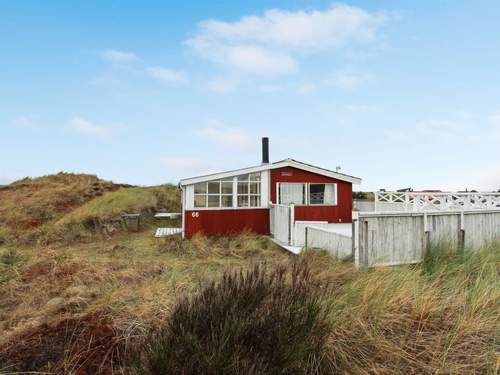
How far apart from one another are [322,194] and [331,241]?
6.65 metres

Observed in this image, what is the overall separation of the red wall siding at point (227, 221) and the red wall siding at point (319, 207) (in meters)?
1.16

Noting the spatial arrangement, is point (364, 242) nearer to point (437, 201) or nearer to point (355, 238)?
point (355, 238)

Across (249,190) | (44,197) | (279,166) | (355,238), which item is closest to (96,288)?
(355,238)

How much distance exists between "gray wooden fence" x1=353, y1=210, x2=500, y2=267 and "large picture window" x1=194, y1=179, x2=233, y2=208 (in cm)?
713

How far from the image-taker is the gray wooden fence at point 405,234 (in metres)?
6.27

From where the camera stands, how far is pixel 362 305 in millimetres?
2855

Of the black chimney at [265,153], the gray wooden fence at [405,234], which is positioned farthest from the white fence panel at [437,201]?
the black chimney at [265,153]

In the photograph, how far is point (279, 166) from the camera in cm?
1313

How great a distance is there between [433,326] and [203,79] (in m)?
12.6

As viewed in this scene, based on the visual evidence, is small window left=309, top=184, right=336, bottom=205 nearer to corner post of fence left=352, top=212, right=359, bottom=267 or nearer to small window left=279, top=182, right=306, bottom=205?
small window left=279, top=182, right=306, bottom=205

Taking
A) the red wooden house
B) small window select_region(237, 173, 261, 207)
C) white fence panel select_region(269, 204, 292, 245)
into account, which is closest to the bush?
white fence panel select_region(269, 204, 292, 245)

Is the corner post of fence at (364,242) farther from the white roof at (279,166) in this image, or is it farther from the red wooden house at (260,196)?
the white roof at (279,166)

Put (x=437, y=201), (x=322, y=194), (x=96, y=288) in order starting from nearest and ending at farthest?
(x=96, y=288) → (x=322, y=194) → (x=437, y=201)

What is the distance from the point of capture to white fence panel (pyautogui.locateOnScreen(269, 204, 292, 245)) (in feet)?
34.5
